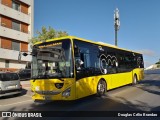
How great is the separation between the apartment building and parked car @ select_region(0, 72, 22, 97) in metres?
21.2

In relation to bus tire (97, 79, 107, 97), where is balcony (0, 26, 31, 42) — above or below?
above

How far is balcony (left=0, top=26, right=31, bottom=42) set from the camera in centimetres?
3688

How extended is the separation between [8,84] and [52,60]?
5133 millimetres

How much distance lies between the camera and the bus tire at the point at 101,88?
13404 mm

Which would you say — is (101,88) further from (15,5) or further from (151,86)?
(15,5)

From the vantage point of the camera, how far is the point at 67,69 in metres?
10.7

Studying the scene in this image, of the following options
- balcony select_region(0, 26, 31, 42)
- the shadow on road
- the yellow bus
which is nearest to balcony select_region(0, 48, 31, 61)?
balcony select_region(0, 26, 31, 42)

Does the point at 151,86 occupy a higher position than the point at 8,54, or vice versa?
the point at 8,54

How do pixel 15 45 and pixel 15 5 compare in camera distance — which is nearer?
pixel 15 45

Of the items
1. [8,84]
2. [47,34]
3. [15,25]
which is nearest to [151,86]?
[8,84]

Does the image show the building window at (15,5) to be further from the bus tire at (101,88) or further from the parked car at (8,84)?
the bus tire at (101,88)

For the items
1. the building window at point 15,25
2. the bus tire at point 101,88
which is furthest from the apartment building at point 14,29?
the bus tire at point 101,88

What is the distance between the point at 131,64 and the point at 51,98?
10.3m

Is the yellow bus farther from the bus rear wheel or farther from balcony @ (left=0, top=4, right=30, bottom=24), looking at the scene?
balcony @ (left=0, top=4, right=30, bottom=24)
